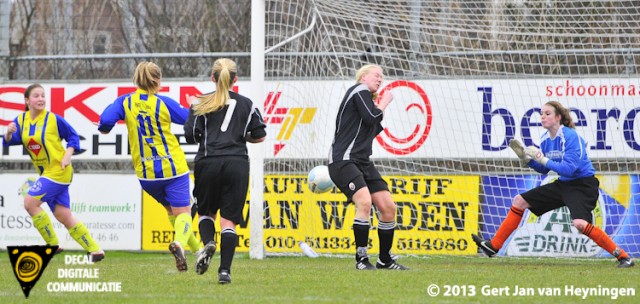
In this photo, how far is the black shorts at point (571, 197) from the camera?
408 inches

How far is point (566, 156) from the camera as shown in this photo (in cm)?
1030

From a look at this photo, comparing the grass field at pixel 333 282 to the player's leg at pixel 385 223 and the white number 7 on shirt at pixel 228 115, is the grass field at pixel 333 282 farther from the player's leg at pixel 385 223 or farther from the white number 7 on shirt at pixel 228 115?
the white number 7 on shirt at pixel 228 115

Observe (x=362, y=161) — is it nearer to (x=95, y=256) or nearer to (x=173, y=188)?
(x=173, y=188)

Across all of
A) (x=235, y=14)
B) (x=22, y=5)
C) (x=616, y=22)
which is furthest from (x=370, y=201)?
(x=22, y=5)

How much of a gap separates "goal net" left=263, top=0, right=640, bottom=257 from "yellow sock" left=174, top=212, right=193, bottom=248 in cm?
372

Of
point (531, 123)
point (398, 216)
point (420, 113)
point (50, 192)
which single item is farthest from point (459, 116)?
point (50, 192)

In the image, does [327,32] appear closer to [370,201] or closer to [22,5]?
[370,201]

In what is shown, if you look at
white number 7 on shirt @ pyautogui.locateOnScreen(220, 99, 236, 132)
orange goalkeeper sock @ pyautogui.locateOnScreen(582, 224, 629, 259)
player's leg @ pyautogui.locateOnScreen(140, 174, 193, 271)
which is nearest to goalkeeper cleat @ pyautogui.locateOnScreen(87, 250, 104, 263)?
player's leg @ pyautogui.locateOnScreen(140, 174, 193, 271)

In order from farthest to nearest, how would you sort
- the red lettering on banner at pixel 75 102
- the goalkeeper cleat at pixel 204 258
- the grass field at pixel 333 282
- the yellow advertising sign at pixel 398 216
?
1. the red lettering on banner at pixel 75 102
2. the yellow advertising sign at pixel 398 216
3. the goalkeeper cleat at pixel 204 258
4. the grass field at pixel 333 282

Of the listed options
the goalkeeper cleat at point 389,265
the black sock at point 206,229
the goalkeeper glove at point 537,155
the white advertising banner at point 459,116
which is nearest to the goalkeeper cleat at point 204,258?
the black sock at point 206,229

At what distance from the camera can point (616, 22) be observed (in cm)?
1240

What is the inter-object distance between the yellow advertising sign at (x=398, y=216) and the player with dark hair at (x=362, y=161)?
10.6 feet

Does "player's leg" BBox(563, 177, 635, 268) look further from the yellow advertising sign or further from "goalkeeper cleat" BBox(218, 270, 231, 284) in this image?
"goalkeeper cleat" BBox(218, 270, 231, 284)

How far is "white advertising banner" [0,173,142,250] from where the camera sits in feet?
46.2
